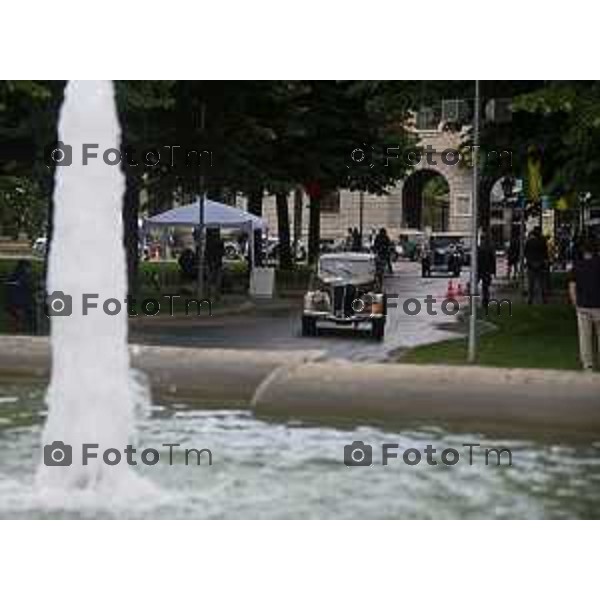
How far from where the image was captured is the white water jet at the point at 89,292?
33.0 ft

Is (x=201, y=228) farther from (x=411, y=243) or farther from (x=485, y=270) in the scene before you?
(x=411, y=243)

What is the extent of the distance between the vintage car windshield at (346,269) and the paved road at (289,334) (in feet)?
3.00

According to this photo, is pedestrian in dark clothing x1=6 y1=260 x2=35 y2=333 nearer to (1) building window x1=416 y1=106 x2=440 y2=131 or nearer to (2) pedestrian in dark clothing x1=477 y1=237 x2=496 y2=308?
(1) building window x1=416 y1=106 x2=440 y2=131

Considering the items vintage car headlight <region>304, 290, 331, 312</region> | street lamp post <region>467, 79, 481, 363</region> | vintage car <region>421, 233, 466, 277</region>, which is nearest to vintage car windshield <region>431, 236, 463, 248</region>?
vintage car <region>421, 233, 466, 277</region>

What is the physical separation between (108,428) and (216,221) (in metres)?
24.5

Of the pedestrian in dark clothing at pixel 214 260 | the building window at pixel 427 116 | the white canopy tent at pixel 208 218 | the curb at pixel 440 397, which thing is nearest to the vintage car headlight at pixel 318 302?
the building window at pixel 427 116

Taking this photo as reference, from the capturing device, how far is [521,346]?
64.8 ft

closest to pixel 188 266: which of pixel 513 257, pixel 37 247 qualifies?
pixel 513 257

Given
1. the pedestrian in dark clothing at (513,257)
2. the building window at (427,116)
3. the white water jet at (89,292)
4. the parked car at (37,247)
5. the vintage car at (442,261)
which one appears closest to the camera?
the white water jet at (89,292)

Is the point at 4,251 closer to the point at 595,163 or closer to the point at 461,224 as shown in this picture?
the point at 461,224

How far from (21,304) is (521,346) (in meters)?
8.24

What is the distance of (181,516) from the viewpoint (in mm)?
8609

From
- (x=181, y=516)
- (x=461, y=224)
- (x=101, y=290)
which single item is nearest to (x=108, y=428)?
(x=101, y=290)

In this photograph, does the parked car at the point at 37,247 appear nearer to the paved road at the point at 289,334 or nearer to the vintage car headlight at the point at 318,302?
the paved road at the point at 289,334
